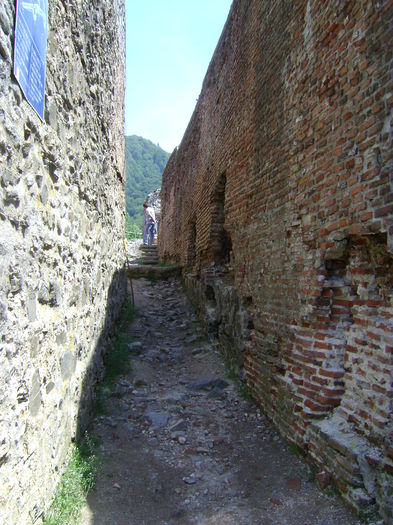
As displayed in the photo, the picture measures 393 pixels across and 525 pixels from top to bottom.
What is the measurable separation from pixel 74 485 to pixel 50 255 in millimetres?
1636

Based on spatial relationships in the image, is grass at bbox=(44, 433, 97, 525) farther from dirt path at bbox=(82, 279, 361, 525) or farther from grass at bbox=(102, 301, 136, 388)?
grass at bbox=(102, 301, 136, 388)

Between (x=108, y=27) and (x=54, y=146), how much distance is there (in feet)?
10.5

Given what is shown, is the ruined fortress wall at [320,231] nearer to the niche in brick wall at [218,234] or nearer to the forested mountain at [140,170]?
the niche in brick wall at [218,234]

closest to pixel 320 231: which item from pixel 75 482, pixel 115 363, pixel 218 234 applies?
pixel 75 482

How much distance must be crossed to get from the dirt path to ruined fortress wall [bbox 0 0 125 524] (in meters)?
0.48

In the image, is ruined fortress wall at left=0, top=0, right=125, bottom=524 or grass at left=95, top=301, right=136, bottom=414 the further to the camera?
grass at left=95, top=301, right=136, bottom=414

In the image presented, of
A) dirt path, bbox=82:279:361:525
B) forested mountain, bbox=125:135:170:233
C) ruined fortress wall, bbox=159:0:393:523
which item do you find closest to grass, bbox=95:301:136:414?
dirt path, bbox=82:279:361:525

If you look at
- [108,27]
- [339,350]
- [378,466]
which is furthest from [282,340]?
[108,27]

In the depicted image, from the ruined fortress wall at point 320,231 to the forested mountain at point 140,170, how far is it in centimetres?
4876

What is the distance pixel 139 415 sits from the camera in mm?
4328

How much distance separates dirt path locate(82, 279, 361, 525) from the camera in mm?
2869

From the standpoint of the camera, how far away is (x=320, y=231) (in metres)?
3.29

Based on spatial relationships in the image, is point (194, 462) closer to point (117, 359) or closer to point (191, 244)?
point (117, 359)

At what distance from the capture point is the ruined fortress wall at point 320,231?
265 centimetres
